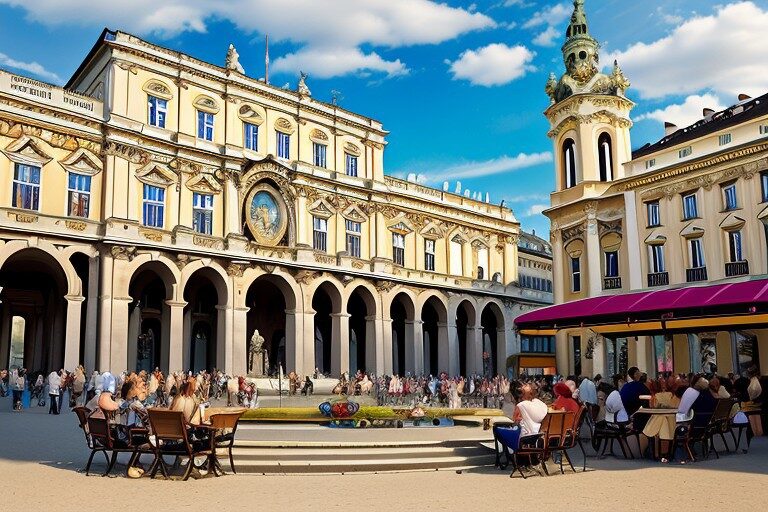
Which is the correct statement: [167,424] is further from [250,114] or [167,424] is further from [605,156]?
[250,114]

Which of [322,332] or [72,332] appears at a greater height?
[322,332]

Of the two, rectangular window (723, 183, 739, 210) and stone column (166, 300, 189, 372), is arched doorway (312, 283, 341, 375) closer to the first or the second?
stone column (166, 300, 189, 372)

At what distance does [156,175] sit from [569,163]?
21.8m

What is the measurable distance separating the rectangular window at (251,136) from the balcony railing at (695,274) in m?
23.7

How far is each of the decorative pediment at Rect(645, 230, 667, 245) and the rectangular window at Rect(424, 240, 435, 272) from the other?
18.4 m

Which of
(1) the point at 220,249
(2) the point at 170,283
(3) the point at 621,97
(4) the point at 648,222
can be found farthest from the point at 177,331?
(3) the point at 621,97

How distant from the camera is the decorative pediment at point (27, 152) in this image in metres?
32.1

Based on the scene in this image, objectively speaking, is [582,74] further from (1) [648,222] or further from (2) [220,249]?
(2) [220,249]

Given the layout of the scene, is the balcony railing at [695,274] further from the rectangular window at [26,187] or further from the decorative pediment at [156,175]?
the rectangular window at [26,187]

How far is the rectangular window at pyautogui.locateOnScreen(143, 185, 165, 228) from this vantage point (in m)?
36.6

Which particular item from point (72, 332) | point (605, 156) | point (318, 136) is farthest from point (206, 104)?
point (605, 156)

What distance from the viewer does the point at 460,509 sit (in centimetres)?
957

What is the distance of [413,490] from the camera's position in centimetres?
1105

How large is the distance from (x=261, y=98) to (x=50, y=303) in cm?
1613
